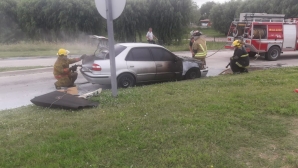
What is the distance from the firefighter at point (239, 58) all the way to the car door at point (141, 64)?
9.63 feet

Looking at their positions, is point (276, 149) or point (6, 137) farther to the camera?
point (6, 137)

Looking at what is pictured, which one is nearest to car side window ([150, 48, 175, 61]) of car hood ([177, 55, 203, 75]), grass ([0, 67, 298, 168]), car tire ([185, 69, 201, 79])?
car hood ([177, 55, 203, 75])

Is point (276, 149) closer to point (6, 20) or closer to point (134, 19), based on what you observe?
point (134, 19)

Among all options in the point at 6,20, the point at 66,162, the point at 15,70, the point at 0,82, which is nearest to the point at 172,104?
the point at 66,162

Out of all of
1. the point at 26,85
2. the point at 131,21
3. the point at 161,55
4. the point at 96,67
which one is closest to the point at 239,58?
the point at 161,55

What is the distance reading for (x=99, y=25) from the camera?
98.3ft

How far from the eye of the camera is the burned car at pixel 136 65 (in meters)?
8.67

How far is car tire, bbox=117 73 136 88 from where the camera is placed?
8.85 metres

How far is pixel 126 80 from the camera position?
8969mm

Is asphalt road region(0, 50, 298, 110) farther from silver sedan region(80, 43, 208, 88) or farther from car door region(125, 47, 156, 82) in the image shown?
car door region(125, 47, 156, 82)

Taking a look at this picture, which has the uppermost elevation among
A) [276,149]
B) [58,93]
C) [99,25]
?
[99,25]

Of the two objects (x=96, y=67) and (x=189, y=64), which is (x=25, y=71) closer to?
(x=96, y=67)

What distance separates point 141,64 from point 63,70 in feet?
7.32

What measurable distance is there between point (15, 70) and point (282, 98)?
1025cm
